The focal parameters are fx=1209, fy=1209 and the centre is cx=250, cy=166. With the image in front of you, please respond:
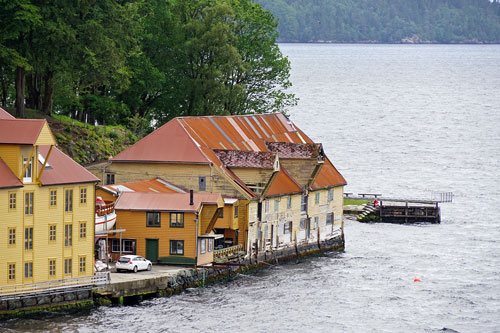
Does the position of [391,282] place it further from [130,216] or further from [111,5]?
[111,5]

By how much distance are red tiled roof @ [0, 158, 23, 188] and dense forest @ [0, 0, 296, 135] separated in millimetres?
28197

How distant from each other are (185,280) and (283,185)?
1872 centimetres

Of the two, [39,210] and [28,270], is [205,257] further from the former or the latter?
[28,270]

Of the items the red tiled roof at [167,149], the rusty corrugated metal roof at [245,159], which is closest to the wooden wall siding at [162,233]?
the red tiled roof at [167,149]

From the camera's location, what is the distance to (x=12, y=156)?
72.4 metres

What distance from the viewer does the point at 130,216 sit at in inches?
3339

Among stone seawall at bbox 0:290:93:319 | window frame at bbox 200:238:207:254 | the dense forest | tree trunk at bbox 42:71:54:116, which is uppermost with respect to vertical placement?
the dense forest

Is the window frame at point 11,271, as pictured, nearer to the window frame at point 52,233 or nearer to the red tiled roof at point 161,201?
the window frame at point 52,233

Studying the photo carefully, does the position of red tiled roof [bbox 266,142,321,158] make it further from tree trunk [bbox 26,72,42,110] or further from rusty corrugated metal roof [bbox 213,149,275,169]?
tree trunk [bbox 26,72,42,110]

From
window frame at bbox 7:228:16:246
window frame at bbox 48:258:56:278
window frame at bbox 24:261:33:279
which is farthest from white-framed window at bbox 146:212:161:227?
window frame at bbox 7:228:16:246

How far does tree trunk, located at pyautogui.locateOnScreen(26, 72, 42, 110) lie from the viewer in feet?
374

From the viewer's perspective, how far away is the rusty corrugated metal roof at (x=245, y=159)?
9362cm

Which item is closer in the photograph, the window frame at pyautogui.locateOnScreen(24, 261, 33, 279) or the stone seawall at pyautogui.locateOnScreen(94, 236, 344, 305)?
the window frame at pyautogui.locateOnScreen(24, 261, 33, 279)

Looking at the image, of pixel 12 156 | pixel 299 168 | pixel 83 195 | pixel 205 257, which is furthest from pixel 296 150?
pixel 12 156
